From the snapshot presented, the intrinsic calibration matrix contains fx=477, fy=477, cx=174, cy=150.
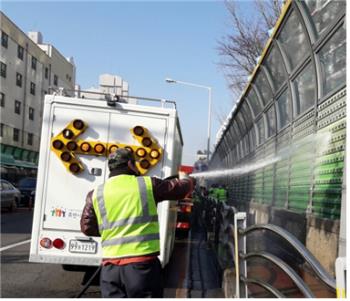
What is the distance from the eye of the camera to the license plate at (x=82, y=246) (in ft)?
20.4

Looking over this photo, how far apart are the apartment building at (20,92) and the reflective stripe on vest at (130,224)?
108 feet

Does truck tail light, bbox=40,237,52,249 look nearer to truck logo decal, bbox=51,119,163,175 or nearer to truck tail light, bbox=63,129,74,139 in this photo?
truck logo decal, bbox=51,119,163,175

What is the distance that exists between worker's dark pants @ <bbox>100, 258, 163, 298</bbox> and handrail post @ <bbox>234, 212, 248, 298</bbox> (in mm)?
1599

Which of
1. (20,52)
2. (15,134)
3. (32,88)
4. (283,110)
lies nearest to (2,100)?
(15,134)

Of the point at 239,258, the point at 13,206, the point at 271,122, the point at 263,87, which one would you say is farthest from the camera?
the point at 13,206

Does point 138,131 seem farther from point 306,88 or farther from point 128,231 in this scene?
point 128,231

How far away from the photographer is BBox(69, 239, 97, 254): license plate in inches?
245

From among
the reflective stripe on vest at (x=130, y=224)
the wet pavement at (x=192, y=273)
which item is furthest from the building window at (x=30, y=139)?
the reflective stripe on vest at (x=130, y=224)

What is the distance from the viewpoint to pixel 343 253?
2295mm

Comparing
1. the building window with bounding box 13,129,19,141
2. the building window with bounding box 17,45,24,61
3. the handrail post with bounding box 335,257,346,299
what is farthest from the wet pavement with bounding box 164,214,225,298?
the building window with bounding box 17,45,24,61

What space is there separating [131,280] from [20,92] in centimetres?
4245

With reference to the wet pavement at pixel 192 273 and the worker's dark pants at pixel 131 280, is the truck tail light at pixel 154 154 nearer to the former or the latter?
the wet pavement at pixel 192 273

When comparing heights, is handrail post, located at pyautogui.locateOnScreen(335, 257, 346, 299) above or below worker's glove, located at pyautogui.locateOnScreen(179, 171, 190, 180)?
below

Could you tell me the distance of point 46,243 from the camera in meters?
6.26
